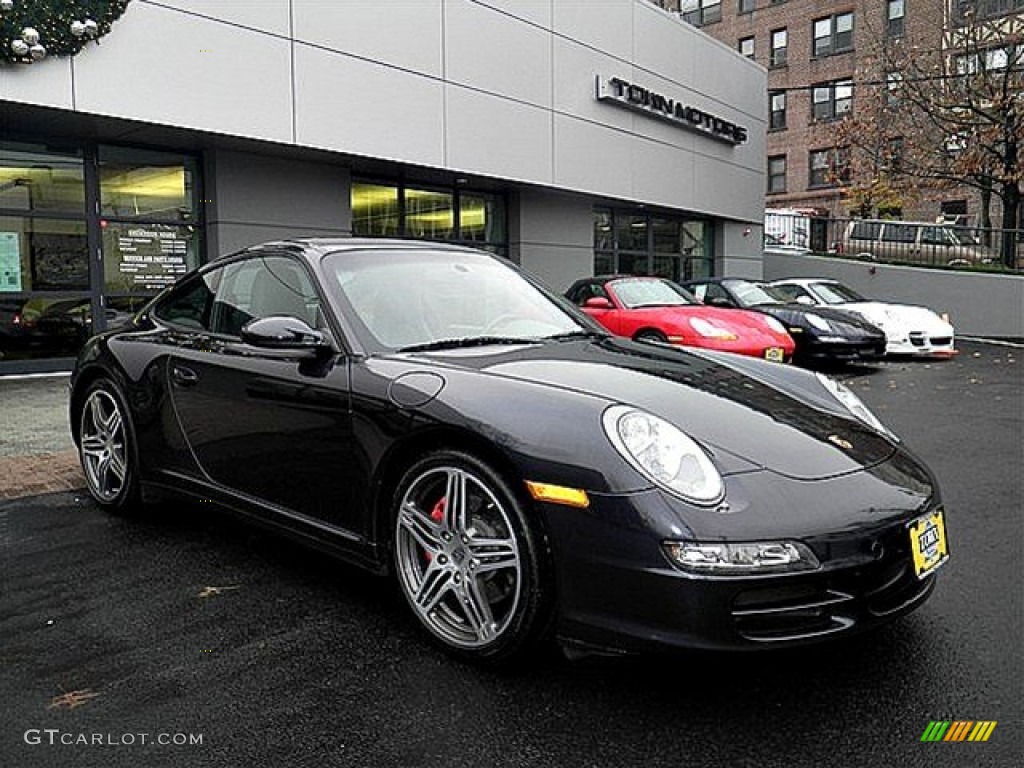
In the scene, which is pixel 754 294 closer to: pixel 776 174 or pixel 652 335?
pixel 652 335

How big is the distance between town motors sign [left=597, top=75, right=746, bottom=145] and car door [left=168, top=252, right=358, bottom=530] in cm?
1330

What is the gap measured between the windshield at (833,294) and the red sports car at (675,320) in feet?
12.4

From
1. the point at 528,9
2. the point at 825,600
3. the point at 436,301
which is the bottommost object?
the point at 825,600

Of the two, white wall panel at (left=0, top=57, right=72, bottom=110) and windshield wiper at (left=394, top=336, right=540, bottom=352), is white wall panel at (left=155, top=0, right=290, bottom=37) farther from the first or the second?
windshield wiper at (left=394, top=336, right=540, bottom=352)

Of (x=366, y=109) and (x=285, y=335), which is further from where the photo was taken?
(x=366, y=109)

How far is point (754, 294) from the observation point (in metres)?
12.3

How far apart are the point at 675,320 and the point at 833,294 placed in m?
5.54

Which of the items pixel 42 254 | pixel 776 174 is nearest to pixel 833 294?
pixel 42 254

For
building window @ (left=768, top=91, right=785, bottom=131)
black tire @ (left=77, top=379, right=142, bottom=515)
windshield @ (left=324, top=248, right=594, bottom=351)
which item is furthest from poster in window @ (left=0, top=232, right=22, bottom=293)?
building window @ (left=768, top=91, right=785, bottom=131)

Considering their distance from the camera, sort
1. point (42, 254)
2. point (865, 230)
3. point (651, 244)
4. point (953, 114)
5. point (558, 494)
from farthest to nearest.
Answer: point (865, 230), point (953, 114), point (651, 244), point (42, 254), point (558, 494)

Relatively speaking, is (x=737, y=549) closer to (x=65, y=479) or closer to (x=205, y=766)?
(x=205, y=766)

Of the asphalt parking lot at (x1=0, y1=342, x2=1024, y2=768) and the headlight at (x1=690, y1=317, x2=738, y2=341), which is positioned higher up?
the headlight at (x1=690, y1=317, x2=738, y2=341)

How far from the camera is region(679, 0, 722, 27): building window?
38969 mm

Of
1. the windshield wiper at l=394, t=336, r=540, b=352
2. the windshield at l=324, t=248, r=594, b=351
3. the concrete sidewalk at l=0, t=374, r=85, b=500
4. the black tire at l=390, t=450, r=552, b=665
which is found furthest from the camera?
the concrete sidewalk at l=0, t=374, r=85, b=500
